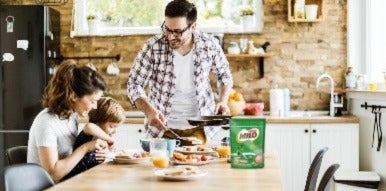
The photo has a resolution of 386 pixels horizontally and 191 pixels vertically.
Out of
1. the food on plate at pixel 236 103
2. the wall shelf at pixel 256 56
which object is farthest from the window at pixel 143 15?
the food on plate at pixel 236 103

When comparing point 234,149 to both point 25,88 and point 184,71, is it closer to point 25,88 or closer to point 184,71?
point 184,71

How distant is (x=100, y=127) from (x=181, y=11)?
844 mm

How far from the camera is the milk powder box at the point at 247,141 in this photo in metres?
2.54

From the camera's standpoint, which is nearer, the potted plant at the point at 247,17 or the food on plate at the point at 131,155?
the food on plate at the point at 131,155

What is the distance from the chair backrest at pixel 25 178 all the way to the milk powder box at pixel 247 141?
A: 0.81 metres

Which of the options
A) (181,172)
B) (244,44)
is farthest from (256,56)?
(181,172)

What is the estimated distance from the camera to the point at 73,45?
230 inches

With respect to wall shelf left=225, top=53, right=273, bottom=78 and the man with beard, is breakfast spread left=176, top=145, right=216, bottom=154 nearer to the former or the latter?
the man with beard

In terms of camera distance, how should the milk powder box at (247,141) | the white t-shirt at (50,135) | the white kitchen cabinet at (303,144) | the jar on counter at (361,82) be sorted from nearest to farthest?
the milk powder box at (247,141) < the white t-shirt at (50,135) < the white kitchen cabinet at (303,144) < the jar on counter at (361,82)

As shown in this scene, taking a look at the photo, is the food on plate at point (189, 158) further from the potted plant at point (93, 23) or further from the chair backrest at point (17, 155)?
the potted plant at point (93, 23)

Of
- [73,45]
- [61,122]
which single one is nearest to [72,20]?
[73,45]

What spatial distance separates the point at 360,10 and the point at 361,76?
2.18 feet

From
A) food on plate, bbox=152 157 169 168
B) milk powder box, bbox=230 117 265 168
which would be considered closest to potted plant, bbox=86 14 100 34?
food on plate, bbox=152 157 169 168

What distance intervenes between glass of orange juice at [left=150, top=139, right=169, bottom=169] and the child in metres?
0.31
